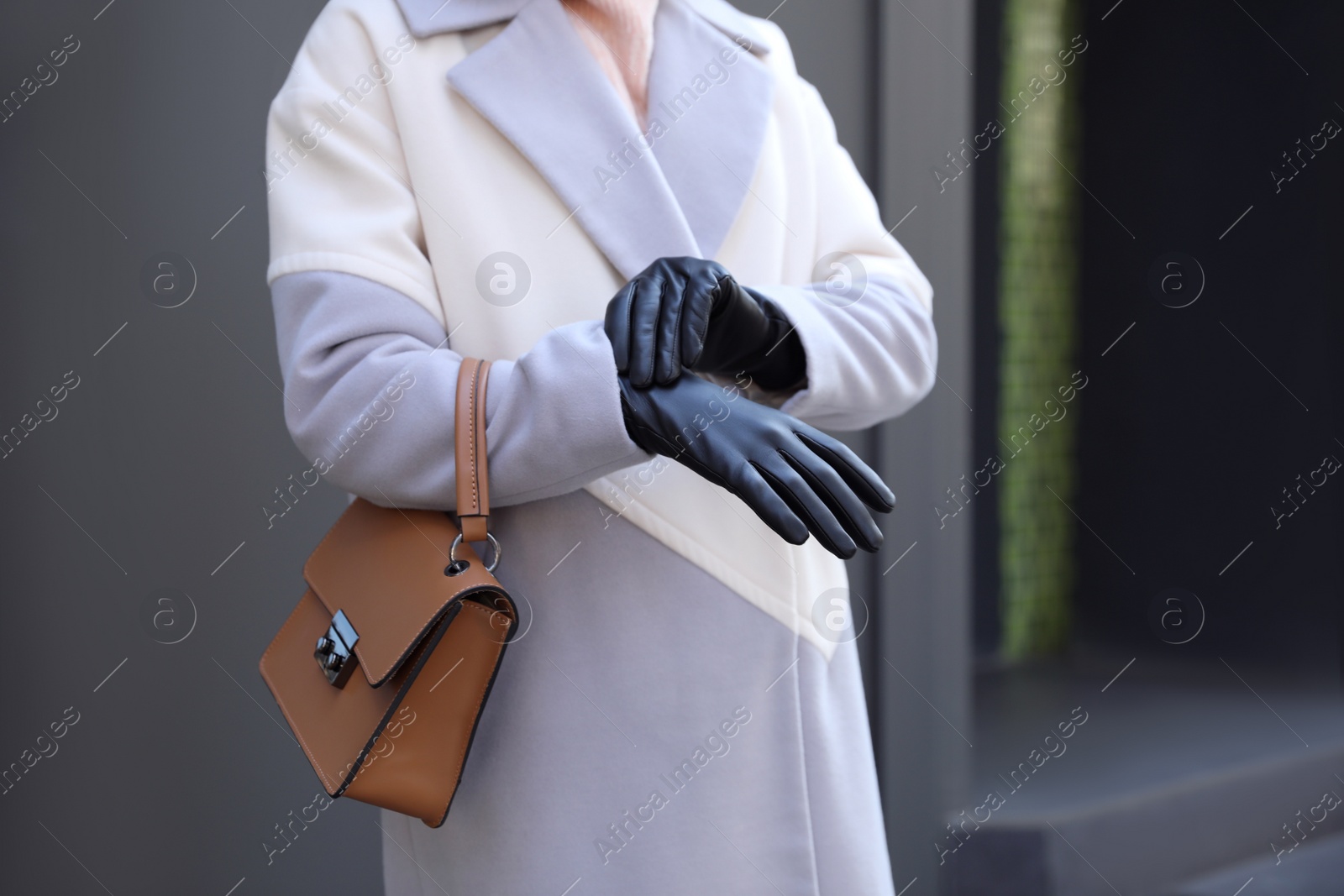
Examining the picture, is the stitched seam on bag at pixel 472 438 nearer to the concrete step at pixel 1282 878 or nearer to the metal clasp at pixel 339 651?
the metal clasp at pixel 339 651

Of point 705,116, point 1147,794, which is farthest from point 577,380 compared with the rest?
point 1147,794

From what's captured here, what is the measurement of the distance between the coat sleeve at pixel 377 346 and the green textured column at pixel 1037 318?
2115 mm

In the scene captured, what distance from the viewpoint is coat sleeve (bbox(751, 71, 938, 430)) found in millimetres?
881

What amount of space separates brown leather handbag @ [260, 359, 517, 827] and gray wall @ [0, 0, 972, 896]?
0.66 metres

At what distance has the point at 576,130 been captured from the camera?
2.88 ft

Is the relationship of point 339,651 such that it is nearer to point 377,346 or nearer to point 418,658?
point 418,658

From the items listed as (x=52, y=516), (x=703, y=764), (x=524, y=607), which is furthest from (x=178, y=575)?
(x=703, y=764)

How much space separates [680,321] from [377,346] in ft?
0.71

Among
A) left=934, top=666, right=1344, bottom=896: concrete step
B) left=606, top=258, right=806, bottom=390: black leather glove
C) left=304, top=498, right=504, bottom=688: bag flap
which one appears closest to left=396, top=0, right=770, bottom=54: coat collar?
left=606, top=258, right=806, bottom=390: black leather glove

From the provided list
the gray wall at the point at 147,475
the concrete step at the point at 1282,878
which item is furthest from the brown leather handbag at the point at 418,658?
the concrete step at the point at 1282,878

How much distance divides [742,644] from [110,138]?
1.01m

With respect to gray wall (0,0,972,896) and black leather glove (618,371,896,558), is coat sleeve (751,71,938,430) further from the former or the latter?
gray wall (0,0,972,896)

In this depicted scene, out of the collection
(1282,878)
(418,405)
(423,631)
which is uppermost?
(418,405)

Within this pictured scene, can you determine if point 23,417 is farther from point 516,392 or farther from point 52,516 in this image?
point 516,392
